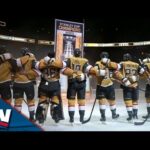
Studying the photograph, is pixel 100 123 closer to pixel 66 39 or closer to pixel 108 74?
pixel 108 74

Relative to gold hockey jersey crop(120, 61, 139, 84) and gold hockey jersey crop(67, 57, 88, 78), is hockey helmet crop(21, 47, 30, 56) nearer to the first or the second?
gold hockey jersey crop(67, 57, 88, 78)

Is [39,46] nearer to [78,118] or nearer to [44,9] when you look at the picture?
[44,9]

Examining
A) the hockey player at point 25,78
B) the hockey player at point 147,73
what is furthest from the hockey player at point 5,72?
the hockey player at point 147,73

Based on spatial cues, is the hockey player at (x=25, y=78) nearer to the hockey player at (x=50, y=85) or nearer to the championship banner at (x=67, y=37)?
the hockey player at (x=50, y=85)

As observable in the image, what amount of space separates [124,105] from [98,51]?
0.90 meters

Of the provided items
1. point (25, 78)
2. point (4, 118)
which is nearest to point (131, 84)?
point (25, 78)

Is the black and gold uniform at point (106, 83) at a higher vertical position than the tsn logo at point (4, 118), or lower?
higher

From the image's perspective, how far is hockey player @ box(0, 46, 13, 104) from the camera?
23.1ft

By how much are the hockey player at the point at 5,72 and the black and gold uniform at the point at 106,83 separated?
4.22ft

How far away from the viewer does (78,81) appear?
739 cm

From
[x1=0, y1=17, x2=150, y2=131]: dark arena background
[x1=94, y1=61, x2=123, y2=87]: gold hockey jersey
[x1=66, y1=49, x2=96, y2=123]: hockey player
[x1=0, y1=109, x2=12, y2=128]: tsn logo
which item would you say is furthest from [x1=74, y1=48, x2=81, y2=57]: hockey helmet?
[x1=0, y1=109, x2=12, y2=128]: tsn logo

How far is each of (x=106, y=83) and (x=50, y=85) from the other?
35.1 inches

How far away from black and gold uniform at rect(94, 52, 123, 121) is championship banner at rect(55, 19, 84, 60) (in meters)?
0.48

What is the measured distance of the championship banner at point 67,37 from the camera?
7481mm
